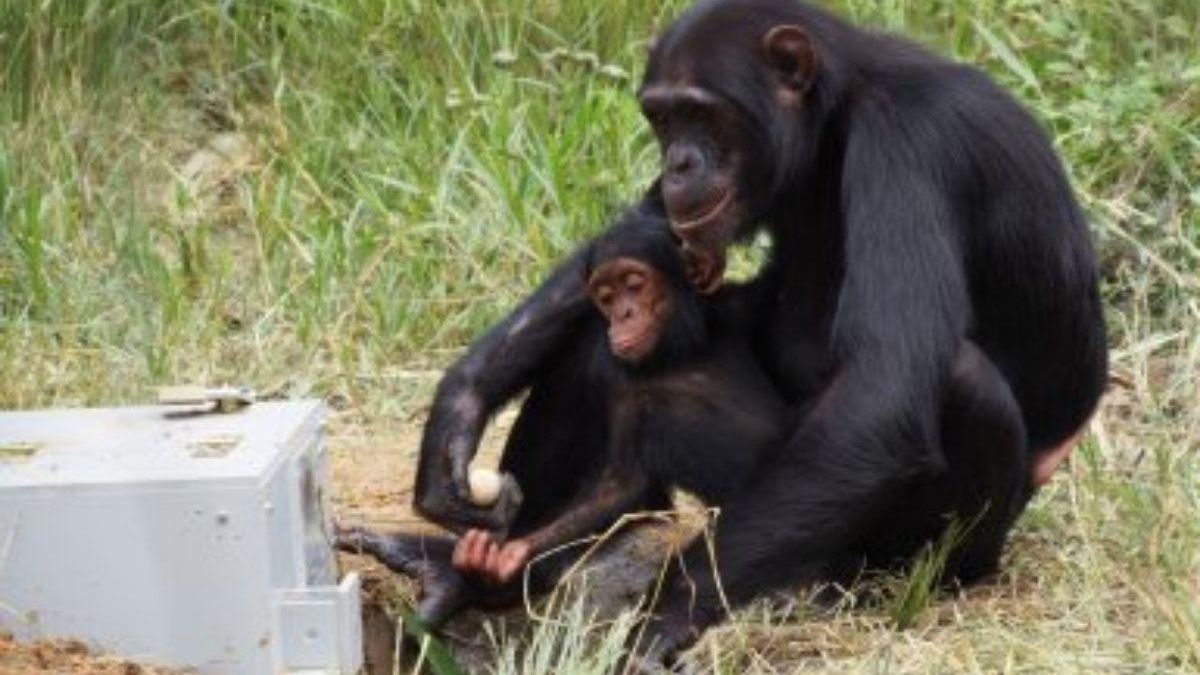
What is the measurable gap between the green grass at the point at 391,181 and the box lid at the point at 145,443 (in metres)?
1.63

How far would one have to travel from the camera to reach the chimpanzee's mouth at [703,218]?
5.32m

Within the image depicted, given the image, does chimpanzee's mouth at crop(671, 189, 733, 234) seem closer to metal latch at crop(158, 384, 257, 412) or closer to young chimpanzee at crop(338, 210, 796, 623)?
young chimpanzee at crop(338, 210, 796, 623)

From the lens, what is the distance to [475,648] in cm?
563

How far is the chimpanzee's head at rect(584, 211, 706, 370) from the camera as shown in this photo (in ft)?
17.8

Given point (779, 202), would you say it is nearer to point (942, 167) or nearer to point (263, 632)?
point (942, 167)

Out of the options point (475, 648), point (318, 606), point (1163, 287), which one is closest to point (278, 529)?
point (318, 606)

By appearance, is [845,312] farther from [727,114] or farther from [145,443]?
[145,443]

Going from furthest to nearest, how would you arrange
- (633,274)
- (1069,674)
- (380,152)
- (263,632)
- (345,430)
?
(380,152) < (345,430) < (633,274) < (1069,674) < (263,632)

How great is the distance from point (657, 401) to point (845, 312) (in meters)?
0.48

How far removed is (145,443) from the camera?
4.73 m

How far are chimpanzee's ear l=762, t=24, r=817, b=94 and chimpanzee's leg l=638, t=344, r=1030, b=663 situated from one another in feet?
2.07

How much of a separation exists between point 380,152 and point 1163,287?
2.37 m

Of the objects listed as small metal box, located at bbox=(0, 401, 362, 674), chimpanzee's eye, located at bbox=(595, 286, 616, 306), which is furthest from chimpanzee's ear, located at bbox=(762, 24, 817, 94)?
small metal box, located at bbox=(0, 401, 362, 674)

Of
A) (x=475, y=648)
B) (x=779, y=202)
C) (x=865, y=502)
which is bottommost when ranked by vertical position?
(x=475, y=648)
